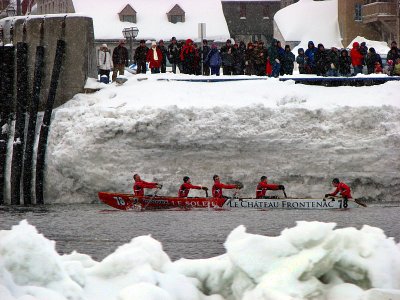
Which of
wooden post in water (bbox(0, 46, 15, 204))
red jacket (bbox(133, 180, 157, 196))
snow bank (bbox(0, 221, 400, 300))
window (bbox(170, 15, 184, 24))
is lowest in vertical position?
red jacket (bbox(133, 180, 157, 196))

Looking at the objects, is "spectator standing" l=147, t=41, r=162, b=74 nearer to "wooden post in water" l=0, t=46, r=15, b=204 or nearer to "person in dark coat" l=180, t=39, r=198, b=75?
"person in dark coat" l=180, t=39, r=198, b=75

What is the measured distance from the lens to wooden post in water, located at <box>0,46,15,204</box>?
86.9ft

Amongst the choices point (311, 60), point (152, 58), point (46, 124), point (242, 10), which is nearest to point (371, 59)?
point (311, 60)

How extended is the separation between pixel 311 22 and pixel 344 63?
31.1 m

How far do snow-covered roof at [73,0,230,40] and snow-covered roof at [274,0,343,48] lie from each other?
409cm

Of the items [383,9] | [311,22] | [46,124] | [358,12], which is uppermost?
[358,12]

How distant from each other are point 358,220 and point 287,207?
2741mm

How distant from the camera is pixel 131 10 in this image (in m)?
61.9

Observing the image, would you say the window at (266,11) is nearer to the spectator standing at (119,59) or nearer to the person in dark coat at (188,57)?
the person in dark coat at (188,57)

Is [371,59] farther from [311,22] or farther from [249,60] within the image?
[311,22]

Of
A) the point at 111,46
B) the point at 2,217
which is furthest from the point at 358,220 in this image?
the point at 111,46

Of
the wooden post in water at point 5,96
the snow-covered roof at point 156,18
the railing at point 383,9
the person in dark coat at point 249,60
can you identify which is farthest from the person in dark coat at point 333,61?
the snow-covered roof at point 156,18

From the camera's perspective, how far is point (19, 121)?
26.5m

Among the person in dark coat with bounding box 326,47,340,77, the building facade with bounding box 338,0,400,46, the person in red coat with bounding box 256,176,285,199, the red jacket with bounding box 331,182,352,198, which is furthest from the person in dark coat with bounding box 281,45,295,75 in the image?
the building facade with bounding box 338,0,400,46
